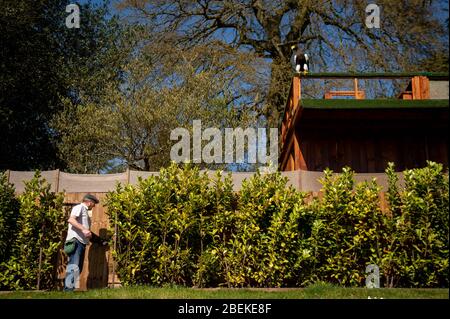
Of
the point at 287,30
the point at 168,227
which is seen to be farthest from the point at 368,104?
the point at 287,30

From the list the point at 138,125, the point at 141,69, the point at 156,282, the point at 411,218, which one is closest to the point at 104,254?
the point at 156,282

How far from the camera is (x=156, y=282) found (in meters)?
8.53

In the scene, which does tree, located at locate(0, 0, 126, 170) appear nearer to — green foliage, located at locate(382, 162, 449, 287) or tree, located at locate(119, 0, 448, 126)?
tree, located at locate(119, 0, 448, 126)

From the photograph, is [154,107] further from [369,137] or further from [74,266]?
[74,266]

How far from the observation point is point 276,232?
8359 mm

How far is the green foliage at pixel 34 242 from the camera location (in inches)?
350

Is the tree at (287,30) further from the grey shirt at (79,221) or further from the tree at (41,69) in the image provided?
the grey shirt at (79,221)

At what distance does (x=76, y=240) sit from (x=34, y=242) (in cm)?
105

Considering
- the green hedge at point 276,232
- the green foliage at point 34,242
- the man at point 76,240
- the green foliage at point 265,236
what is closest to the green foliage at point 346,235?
the green hedge at point 276,232

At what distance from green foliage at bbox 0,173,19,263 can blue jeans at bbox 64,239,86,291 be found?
136cm

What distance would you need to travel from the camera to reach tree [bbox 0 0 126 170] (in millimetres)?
18812

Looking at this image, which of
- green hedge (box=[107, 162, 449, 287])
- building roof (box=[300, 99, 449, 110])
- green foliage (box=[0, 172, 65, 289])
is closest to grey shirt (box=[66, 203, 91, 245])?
green hedge (box=[107, 162, 449, 287])

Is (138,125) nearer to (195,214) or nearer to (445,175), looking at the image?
(195,214)

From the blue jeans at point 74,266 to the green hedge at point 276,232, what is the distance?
2.15 ft
